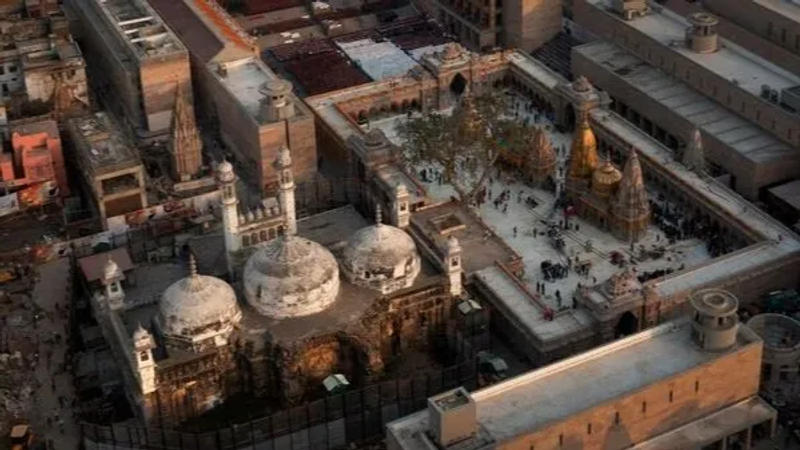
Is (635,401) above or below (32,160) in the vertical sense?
below

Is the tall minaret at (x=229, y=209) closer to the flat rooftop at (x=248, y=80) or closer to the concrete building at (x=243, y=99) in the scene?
the concrete building at (x=243, y=99)

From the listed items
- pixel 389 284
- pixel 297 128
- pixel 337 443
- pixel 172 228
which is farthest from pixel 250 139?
pixel 337 443

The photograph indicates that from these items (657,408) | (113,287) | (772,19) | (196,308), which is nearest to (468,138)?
(196,308)

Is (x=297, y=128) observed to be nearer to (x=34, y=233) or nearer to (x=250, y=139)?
(x=250, y=139)

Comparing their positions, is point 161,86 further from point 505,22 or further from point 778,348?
point 778,348

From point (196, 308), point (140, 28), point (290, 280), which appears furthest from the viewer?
point (140, 28)

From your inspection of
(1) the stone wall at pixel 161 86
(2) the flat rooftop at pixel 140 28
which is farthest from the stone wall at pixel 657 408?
(2) the flat rooftop at pixel 140 28
